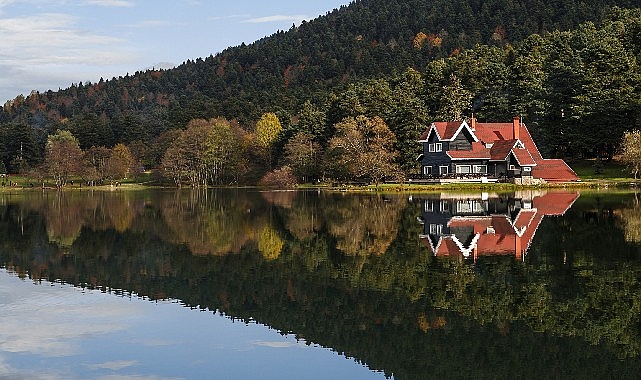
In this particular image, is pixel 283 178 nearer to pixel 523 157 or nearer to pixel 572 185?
pixel 523 157

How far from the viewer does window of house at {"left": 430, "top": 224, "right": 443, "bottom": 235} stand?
1217 inches

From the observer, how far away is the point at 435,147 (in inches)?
2943

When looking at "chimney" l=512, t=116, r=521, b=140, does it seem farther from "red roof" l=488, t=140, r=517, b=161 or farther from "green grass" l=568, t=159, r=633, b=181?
"green grass" l=568, t=159, r=633, b=181

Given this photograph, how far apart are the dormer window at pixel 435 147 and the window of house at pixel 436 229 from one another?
135 ft

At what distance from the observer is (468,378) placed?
12.0 metres

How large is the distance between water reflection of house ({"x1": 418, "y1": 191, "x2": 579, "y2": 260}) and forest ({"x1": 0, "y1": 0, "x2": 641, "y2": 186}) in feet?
79.3

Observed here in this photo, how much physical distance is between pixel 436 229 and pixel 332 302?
1523cm

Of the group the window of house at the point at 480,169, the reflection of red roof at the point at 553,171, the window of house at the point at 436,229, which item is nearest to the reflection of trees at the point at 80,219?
the window of house at the point at 436,229

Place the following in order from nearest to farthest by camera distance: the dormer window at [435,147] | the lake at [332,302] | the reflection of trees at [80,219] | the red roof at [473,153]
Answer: the lake at [332,302] < the reflection of trees at [80,219] < the red roof at [473,153] < the dormer window at [435,147]

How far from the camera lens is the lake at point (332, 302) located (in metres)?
13.0

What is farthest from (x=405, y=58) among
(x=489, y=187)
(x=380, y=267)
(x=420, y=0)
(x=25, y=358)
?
(x=25, y=358)

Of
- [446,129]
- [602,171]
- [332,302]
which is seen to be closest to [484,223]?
[332,302]

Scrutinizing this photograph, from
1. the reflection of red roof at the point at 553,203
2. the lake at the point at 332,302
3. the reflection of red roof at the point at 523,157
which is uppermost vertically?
the reflection of red roof at the point at 523,157

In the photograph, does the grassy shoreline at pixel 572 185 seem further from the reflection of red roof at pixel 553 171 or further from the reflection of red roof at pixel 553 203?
the reflection of red roof at pixel 553 203
